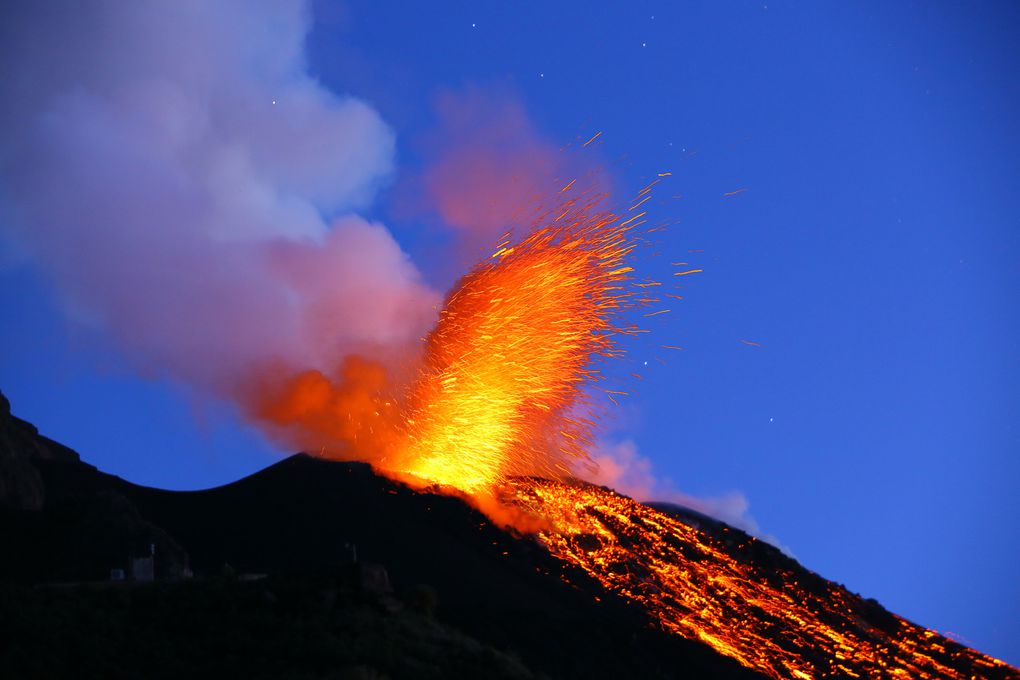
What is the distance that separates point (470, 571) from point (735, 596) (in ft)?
37.3

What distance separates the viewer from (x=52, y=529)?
2638cm

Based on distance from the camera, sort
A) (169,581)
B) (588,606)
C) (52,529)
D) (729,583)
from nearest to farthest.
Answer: (169,581) < (52,529) < (588,606) < (729,583)

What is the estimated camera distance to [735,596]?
3528 cm

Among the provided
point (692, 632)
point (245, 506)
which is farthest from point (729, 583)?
point (245, 506)

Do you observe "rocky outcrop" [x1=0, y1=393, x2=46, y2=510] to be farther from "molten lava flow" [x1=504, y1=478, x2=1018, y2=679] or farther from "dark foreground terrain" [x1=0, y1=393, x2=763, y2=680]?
"molten lava flow" [x1=504, y1=478, x2=1018, y2=679]

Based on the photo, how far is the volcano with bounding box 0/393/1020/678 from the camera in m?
18.3

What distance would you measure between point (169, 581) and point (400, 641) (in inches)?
201

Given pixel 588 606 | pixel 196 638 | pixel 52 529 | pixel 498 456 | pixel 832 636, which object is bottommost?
pixel 196 638

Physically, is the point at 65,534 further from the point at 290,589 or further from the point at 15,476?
the point at 290,589

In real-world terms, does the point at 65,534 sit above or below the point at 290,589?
above

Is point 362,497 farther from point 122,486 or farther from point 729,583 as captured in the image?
point 729,583

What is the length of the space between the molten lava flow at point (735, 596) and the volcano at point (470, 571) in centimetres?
10

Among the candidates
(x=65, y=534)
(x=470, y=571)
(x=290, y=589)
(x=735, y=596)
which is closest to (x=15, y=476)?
(x=65, y=534)

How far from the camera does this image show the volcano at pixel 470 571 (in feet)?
60.0
